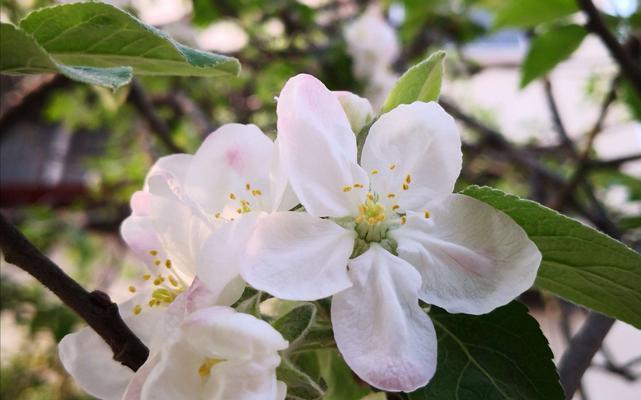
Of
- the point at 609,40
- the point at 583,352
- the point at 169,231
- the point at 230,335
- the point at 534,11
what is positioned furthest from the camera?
the point at 534,11

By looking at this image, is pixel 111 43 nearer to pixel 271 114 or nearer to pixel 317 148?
pixel 317 148

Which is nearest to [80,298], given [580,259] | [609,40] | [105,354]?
[105,354]

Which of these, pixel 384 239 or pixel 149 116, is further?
pixel 149 116

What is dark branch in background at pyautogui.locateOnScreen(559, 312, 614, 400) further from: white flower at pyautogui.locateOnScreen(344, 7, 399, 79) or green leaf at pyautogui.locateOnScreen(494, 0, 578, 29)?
white flower at pyautogui.locateOnScreen(344, 7, 399, 79)

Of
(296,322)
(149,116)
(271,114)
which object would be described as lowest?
(271,114)

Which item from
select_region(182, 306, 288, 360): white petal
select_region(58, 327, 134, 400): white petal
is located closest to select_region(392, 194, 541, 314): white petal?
select_region(182, 306, 288, 360): white petal

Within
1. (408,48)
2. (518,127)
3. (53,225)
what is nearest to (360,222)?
(53,225)

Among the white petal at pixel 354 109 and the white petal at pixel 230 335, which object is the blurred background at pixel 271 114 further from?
the white petal at pixel 230 335
